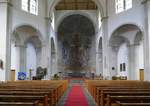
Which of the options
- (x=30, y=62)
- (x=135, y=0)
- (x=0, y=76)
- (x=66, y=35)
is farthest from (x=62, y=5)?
(x=0, y=76)

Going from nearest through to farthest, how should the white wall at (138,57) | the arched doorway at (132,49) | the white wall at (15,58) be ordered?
the arched doorway at (132,49) < the white wall at (138,57) < the white wall at (15,58)

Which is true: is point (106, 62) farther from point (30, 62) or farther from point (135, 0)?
point (30, 62)

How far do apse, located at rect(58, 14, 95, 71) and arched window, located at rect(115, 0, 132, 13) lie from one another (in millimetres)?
17252

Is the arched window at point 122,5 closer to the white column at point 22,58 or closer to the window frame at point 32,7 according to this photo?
the window frame at point 32,7

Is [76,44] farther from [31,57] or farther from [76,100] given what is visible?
[76,100]

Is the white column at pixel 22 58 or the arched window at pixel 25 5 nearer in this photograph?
the arched window at pixel 25 5

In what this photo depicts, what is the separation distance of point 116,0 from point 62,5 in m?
13.5

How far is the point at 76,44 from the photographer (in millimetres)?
43406

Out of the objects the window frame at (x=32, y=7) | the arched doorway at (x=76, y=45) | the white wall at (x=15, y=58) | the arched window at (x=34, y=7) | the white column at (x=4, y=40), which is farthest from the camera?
the arched doorway at (x=76, y=45)

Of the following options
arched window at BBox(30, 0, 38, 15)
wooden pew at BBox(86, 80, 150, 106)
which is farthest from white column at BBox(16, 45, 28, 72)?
wooden pew at BBox(86, 80, 150, 106)

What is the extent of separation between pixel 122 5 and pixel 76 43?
19.8 metres

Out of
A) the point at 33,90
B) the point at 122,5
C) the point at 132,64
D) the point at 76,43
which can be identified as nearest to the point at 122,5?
the point at 122,5

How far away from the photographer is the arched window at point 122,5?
23.5 m

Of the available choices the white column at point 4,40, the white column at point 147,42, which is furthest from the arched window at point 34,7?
the white column at point 147,42
